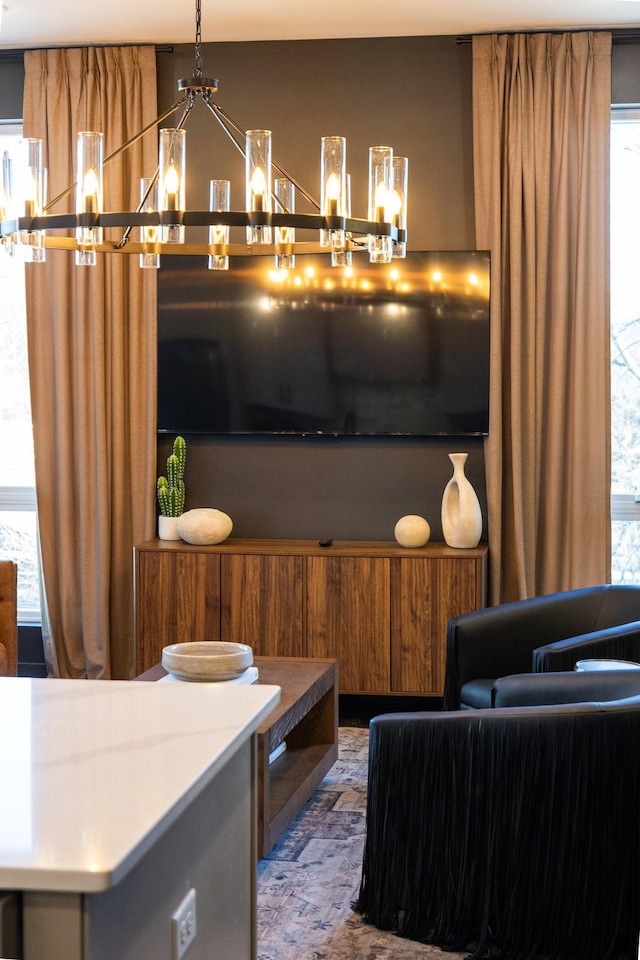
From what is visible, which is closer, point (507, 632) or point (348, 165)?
point (507, 632)

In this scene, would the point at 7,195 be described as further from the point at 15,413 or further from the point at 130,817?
the point at 15,413

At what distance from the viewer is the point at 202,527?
4859 mm

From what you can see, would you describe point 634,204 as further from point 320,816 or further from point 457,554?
point 320,816

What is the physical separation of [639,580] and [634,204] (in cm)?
172

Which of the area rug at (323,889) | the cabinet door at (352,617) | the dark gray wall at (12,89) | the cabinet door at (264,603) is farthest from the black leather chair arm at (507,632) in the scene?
the dark gray wall at (12,89)

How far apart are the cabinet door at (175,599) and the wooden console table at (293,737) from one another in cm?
73

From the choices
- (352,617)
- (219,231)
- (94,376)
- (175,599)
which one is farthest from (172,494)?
(219,231)

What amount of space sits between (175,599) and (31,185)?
7.83ft

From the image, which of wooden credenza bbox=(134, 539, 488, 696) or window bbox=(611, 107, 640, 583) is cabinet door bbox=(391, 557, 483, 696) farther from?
window bbox=(611, 107, 640, 583)

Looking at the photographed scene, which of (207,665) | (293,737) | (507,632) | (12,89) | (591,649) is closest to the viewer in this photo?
(207,665)

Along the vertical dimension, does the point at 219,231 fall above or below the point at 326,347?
above

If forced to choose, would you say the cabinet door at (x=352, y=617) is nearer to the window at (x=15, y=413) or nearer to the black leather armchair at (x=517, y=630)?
the black leather armchair at (x=517, y=630)

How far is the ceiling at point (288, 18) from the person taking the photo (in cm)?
451

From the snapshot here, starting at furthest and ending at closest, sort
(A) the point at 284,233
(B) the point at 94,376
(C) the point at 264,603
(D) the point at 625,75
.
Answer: (B) the point at 94,376
(D) the point at 625,75
(C) the point at 264,603
(A) the point at 284,233
